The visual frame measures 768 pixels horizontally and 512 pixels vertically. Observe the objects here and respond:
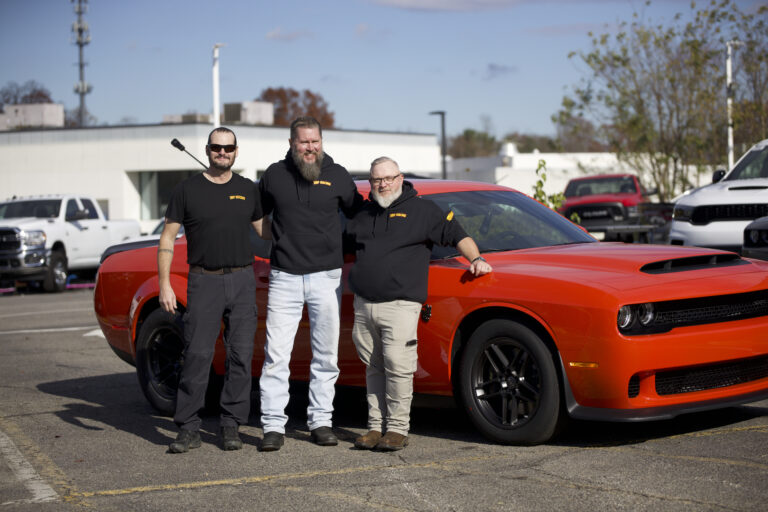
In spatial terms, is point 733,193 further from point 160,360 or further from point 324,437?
point 324,437

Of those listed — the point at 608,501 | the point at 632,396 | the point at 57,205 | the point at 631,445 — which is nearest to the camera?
the point at 608,501

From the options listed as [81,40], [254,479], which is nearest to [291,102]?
[81,40]

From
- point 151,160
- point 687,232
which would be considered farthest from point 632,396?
point 151,160

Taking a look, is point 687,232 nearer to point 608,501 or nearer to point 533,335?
point 533,335

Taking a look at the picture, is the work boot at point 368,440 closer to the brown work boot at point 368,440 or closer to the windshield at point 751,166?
the brown work boot at point 368,440

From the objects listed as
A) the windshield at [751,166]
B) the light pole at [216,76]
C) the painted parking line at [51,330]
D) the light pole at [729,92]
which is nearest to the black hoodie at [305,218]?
the windshield at [751,166]

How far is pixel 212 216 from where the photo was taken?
6.61 m

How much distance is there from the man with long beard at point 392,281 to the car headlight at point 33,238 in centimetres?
1759

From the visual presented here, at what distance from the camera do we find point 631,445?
6.12 metres

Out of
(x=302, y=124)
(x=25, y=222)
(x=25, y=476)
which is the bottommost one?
(x=25, y=476)

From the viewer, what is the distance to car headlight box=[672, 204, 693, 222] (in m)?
12.3

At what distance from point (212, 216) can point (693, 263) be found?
9.56ft

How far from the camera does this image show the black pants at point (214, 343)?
6633 mm

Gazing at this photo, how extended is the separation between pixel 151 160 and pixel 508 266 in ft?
141
